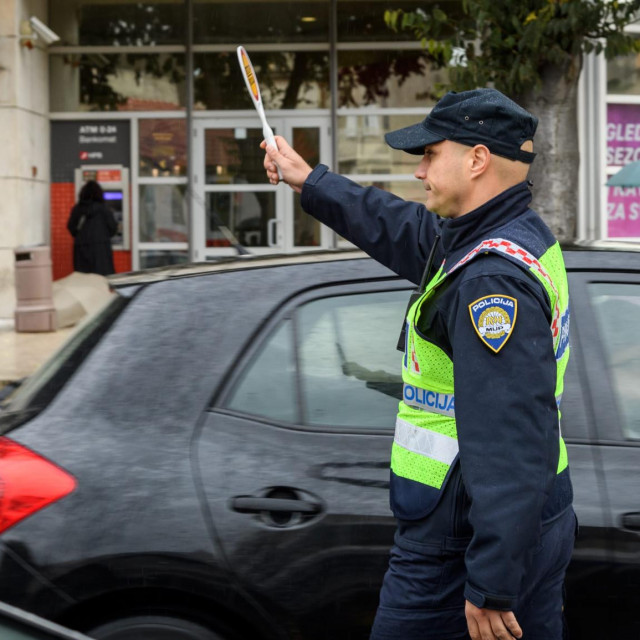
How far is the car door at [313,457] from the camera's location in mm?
2781

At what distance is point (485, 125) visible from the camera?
217cm

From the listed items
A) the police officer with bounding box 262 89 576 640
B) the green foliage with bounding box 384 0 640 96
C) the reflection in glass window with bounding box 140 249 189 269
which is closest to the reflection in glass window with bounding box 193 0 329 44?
the reflection in glass window with bounding box 140 249 189 269

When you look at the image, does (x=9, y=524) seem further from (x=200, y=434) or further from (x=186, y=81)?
(x=186, y=81)

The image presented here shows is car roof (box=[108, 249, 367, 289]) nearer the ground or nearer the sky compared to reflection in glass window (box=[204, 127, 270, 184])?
nearer the ground

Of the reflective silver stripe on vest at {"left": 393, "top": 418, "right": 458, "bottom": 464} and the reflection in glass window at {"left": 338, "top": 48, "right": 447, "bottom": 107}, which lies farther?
the reflection in glass window at {"left": 338, "top": 48, "right": 447, "bottom": 107}

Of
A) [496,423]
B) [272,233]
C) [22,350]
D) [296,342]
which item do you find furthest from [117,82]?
[496,423]

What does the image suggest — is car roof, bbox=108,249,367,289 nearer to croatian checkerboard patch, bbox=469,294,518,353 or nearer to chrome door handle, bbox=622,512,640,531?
chrome door handle, bbox=622,512,640,531

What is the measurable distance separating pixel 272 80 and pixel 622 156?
443 cm

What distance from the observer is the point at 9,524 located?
279 centimetres

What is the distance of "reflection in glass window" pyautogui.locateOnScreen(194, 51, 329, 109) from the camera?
1398cm

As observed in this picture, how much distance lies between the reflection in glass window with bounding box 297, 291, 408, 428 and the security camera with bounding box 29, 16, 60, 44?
10848 millimetres

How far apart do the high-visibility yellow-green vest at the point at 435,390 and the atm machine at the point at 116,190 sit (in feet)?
40.4

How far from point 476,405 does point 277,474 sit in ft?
3.04

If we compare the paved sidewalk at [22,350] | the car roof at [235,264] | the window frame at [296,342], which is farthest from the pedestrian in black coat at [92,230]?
the window frame at [296,342]
